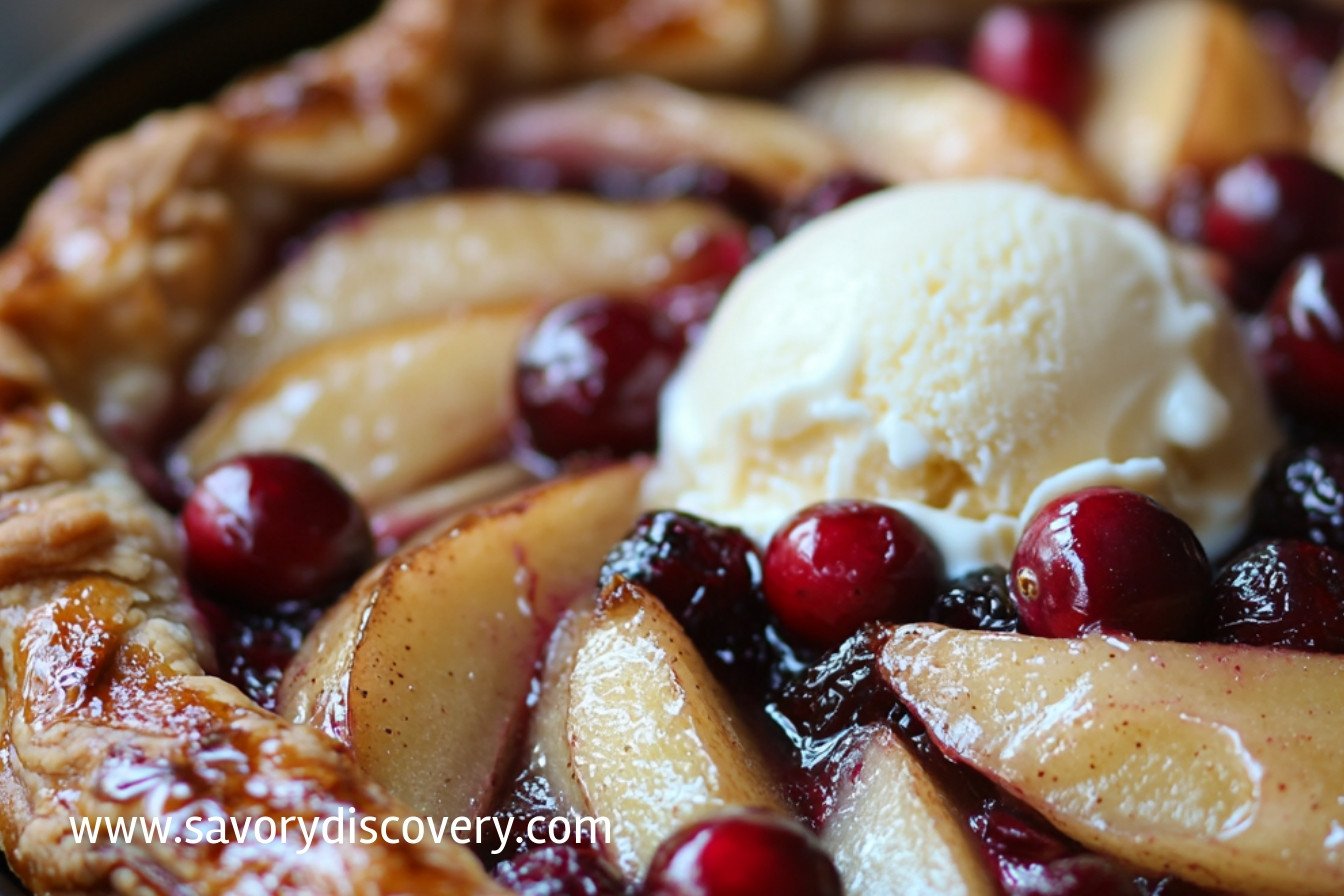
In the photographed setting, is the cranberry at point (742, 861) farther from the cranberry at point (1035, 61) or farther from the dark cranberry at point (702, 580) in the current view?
the cranberry at point (1035, 61)

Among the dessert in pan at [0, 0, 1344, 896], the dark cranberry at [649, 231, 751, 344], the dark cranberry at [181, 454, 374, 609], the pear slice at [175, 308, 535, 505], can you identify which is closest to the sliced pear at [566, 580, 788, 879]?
the dessert in pan at [0, 0, 1344, 896]

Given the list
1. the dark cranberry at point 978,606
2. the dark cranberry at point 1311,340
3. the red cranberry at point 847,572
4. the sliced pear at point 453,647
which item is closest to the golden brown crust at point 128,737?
the sliced pear at point 453,647

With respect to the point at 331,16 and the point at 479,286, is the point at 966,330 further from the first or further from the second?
the point at 331,16

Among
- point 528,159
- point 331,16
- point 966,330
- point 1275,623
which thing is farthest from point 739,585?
point 331,16

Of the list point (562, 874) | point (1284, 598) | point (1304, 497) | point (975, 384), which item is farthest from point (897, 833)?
point (1304, 497)

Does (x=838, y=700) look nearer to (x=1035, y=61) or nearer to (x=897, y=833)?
(x=897, y=833)
